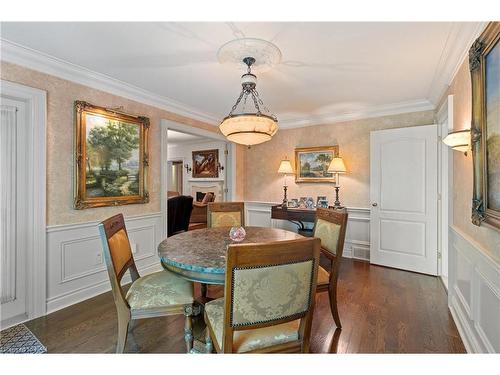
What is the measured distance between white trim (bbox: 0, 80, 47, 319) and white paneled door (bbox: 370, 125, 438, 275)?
3897 mm

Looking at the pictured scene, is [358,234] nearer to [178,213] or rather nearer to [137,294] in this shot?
[178,213]

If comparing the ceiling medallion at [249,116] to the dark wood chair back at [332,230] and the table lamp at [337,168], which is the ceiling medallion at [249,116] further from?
the table lamp at [337,168]

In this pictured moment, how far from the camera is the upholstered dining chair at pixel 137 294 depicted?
1531 mm

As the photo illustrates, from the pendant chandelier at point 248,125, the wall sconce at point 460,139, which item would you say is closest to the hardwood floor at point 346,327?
the wall sconce at point 460,139

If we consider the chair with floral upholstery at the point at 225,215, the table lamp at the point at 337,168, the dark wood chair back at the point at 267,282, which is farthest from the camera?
the table lamp at the point at 337,168

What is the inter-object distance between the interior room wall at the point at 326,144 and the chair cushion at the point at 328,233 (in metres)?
1.89

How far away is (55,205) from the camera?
2.34 m

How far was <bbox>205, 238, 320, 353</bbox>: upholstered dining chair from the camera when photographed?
1.05 meters

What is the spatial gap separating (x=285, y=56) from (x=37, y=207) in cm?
255

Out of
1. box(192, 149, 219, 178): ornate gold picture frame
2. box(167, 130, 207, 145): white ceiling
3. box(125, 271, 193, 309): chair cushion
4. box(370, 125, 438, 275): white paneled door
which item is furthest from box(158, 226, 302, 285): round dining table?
box(167, 130, 207, 145): white ceiling

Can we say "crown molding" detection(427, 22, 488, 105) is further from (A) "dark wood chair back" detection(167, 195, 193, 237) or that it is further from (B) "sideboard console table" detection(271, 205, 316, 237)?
(A) "dark wood chair back" detection(167, 195, 193, 237)

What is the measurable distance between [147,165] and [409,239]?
358cm

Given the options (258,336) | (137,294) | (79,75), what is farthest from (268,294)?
(79,75)

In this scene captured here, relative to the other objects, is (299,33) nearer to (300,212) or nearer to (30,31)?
(30,31)
